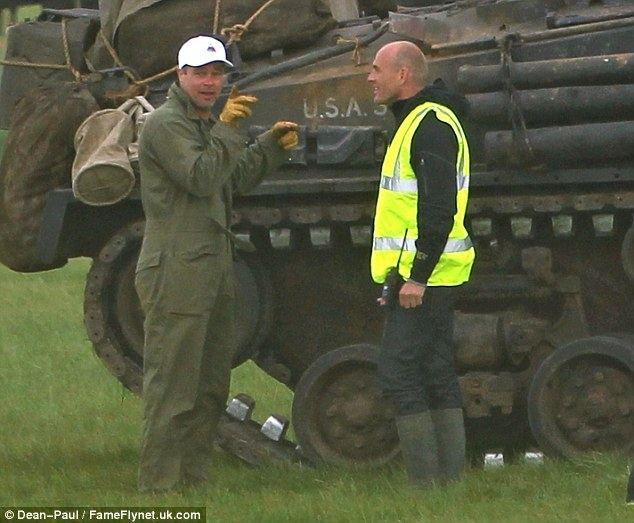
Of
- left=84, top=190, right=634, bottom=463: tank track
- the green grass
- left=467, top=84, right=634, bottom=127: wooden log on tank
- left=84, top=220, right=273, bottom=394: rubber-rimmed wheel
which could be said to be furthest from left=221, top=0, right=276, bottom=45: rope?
the green grass

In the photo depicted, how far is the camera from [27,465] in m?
10.8

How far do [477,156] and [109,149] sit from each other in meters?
1.85

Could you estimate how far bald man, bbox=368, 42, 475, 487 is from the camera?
8.98 m

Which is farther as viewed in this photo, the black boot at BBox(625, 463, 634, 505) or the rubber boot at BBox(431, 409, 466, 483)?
the rubber boot at BBox(431, 409, 466, 483)

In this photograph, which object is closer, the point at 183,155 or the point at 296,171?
the point at 183,155

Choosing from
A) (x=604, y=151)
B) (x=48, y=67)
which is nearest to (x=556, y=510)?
(x=604, y=151)

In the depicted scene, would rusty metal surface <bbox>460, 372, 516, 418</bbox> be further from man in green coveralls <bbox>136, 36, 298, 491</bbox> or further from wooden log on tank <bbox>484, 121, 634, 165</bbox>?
man in green coveralls <bbox>136, 36, 298, 491</bbox>

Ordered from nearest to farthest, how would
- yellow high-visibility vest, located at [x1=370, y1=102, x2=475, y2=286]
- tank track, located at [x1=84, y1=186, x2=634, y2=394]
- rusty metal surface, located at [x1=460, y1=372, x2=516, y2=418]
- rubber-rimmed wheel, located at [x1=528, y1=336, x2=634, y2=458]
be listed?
yellow high-visibility vest, located at [x1=370, y1=102, x2=475, y2=286] → tank track, located at [x1=84, y1=186, x2=634, y2=394] → rubber-rimmed wheel, located at [x1=528, y1=336, x2=634, y2=458] → rusty metal surface, located at [x1=460, y1=372, x2=516, y2=418]

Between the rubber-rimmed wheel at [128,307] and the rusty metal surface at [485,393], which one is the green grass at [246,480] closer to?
the rusty metal surface at [485,393]

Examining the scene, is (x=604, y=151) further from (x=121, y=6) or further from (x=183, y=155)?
(x=121, y=6)

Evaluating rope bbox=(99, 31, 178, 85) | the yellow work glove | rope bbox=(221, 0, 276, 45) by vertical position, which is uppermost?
rope bbox=(221, 0, 276, 45)

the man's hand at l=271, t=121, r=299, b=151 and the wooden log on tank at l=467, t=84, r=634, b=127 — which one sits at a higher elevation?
the wooden log on tank at l=467, t=84, r=634, b=127

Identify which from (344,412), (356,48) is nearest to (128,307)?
(344,412)

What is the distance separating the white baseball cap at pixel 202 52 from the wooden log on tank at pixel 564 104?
1.38 meters
